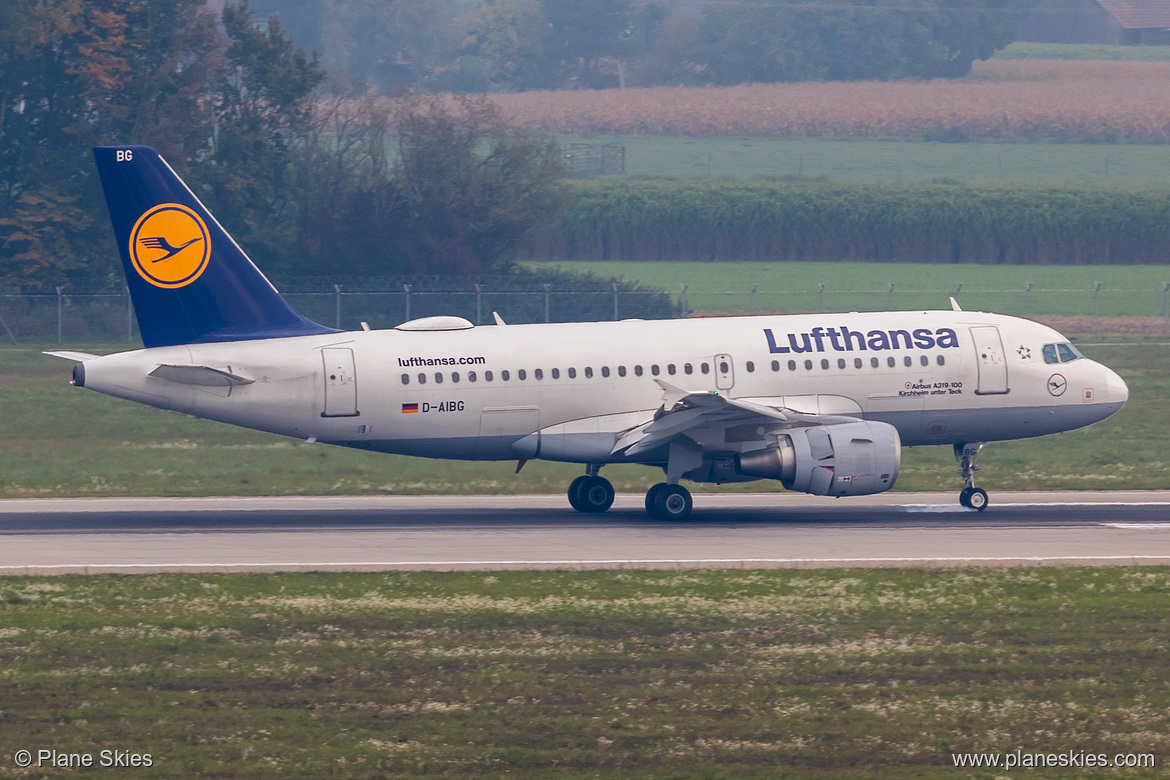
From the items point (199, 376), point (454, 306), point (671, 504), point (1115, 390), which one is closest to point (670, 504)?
point (671, 504)

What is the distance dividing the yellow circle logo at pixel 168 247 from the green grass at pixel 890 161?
201 ft

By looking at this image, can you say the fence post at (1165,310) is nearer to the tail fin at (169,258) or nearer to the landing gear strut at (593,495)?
the landing gear strut at (593,495)

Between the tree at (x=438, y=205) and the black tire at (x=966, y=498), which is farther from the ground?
the tree at (x=438, y=205)

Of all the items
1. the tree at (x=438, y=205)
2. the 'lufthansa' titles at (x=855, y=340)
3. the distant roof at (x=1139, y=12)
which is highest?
the distant roof at (x=1139, y=12)

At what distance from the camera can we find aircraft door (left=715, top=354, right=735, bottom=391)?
103 ft

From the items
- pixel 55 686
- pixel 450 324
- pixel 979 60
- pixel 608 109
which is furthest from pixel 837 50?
pixel 55 686

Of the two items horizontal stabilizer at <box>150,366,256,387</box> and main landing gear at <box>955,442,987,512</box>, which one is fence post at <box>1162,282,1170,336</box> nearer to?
main landing gear at <box>955,442,987,512</box>

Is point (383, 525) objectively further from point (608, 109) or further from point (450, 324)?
point (608, 109)

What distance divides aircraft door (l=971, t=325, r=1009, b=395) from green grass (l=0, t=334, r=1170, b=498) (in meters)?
5.32

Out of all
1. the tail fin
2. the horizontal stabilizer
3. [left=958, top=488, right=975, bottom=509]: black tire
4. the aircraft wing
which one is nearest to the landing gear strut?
the aircraft wing

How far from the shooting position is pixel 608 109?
9700cm

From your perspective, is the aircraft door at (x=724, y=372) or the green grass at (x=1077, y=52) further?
the green grass at (x=1077, y=52)

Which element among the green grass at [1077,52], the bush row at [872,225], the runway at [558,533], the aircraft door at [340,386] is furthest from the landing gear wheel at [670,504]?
the green grass at [1077,52]

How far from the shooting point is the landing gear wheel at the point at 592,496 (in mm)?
32312
